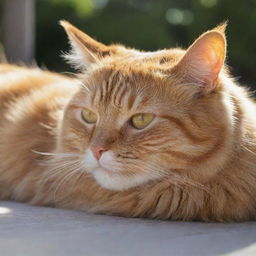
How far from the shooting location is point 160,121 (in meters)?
2.40

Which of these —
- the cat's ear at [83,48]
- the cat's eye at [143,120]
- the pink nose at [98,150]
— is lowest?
the pink nose at [98,150]

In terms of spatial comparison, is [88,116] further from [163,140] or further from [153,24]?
[153,24]

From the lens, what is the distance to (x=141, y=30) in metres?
9.34

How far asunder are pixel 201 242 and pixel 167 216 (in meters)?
0.43

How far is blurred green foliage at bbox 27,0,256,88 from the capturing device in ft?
27.3

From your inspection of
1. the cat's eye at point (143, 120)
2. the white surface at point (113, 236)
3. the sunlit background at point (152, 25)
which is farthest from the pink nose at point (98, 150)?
the sunlit background at point (152, 25)

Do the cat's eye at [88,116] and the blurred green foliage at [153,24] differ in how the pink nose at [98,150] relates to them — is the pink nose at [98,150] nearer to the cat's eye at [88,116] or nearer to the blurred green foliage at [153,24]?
the cat's eye at [88,116]

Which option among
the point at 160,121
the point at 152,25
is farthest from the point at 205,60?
the point at 152,25

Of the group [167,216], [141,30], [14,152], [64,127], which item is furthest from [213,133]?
[141,30]

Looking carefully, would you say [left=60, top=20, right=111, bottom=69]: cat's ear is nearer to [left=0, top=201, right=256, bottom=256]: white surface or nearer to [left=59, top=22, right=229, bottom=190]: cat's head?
[left=59, top=22, right=229, bottom=190]: cat's head

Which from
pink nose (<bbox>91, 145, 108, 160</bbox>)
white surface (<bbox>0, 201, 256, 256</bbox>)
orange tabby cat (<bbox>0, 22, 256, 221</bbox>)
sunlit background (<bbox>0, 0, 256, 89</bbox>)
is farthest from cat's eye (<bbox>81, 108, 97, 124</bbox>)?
sunlit background (<bbox>0, 0, 256, 89</bbox>)

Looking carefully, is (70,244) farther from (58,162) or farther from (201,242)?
(58,162)

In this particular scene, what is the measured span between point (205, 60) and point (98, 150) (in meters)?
0.62

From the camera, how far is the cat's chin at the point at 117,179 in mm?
2408
